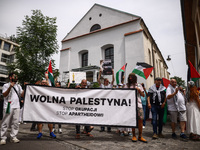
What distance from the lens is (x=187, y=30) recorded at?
45.3 feet

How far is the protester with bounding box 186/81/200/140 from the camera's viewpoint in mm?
4223

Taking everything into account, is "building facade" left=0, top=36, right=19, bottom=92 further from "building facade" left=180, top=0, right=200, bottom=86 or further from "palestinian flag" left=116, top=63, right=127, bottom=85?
"building facade" left=180, top=0, right=200, bottom=86

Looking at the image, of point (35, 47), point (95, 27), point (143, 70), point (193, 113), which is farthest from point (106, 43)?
point (193, 113)

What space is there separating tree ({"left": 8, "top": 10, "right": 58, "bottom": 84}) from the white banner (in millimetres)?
8735

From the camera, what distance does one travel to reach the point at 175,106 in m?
4.65

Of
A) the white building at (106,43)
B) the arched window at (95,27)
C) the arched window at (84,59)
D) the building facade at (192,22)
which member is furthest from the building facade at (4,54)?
the building facade at (192,22)

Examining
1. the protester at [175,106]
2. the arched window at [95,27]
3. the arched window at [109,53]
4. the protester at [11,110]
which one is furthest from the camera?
the arched window at [95,27]

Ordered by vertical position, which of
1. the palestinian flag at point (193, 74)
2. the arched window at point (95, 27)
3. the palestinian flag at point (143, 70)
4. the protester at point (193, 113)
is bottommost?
the protester at point (193, 113)

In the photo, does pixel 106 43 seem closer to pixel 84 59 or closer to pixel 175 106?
pixel 84 59

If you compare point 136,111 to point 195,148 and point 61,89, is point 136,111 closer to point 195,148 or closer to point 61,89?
point 195,148

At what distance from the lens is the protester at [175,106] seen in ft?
14.8

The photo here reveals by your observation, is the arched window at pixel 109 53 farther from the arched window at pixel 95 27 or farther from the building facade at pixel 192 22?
the building facade at pixel 192 22

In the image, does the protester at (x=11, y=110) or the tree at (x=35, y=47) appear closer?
the protester at (x=11, y=110)

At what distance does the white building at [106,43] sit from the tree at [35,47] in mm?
6551
